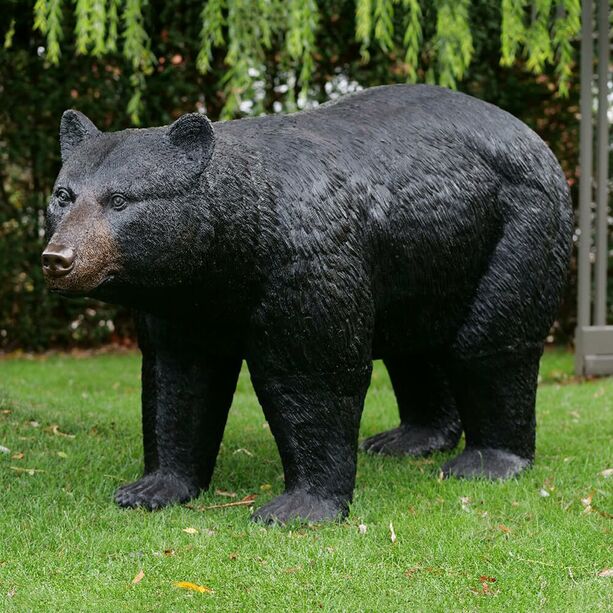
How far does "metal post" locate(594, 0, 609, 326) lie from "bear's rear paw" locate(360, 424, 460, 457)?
142 inches

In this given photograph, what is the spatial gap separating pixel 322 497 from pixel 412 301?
3.16ft

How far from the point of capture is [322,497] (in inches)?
167

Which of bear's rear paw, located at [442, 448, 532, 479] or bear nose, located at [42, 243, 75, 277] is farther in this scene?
bear's rear paw, located at [442, 448, 532, 479]

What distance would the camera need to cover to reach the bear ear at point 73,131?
13.3 feet

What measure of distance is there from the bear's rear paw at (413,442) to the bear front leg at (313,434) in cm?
128

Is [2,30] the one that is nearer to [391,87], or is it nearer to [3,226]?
[3,226]

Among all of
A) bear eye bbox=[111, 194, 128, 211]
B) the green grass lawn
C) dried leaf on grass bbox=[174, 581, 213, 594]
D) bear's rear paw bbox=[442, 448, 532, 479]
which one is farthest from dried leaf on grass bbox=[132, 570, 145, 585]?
bear's rear paw bbox=[442, 448, 532, 479]

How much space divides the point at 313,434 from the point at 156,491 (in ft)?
2.65

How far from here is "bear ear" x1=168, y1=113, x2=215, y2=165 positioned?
3.82m

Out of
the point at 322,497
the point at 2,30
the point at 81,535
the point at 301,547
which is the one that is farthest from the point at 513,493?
the point at 2,30

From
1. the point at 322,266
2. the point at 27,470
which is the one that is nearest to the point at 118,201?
the point at 322,266

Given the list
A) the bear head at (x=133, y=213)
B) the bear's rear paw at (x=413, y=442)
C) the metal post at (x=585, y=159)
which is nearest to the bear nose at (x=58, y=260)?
the bear head at (x=133, y=213)

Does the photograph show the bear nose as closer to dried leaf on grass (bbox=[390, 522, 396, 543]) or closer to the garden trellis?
dried leaf on grass (bbox=[390, 522, 396, 543])

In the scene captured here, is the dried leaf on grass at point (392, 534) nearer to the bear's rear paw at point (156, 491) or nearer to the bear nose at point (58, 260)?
the bear's rear paw at point (156, 491)
